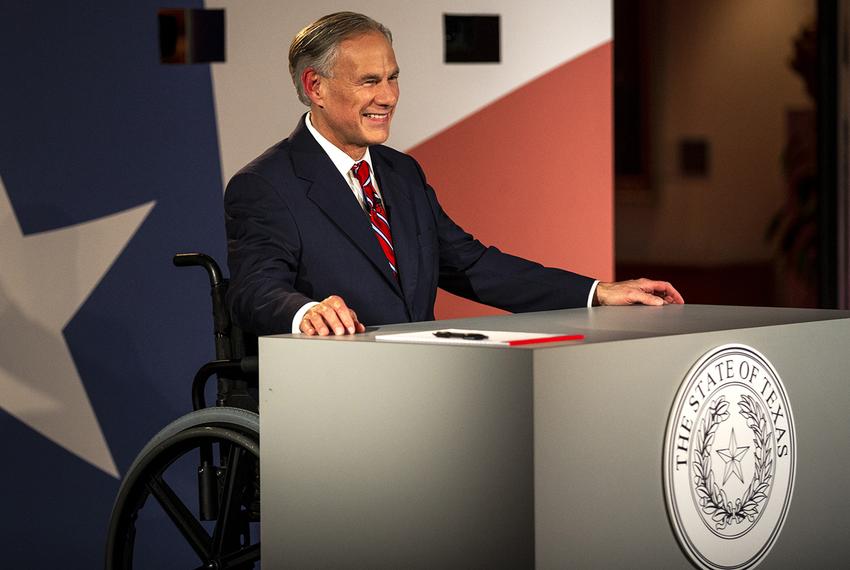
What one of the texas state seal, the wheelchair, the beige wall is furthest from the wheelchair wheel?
the beige wall

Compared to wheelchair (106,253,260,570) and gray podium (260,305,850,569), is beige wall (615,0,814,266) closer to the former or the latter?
wheelchair (106,253,260,570)

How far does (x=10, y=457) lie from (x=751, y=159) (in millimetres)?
4505

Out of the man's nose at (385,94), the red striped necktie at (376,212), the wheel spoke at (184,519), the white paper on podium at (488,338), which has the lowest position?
the wheel spoke at (184,519)

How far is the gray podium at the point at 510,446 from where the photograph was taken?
5.37 feet

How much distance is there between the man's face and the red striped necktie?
0.07m

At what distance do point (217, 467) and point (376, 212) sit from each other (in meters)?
0.56

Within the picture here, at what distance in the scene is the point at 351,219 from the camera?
2.51 meters


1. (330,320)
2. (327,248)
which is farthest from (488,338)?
(327,248)

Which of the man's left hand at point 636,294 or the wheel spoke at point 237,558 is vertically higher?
the man's left hand at point 636,294

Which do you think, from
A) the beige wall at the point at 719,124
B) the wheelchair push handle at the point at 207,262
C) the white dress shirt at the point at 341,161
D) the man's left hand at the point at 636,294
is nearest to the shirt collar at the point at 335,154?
the white dress shirt at the point at 341,161

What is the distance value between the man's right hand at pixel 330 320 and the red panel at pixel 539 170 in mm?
1820

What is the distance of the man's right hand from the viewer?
6.36 ft

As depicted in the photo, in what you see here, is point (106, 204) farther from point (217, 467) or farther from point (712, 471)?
point (712, 471)

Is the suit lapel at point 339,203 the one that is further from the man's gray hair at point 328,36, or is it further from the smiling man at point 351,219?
the man's gray hair at point 328,36
